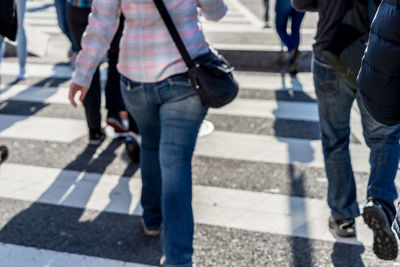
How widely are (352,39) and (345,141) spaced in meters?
0.67

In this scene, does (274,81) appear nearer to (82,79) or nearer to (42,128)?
(42,128)

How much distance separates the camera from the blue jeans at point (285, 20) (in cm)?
734

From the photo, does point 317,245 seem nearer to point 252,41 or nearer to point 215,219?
point 215,219

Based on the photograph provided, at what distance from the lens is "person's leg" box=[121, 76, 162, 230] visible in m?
2.85

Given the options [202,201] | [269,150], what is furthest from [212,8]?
[269,150]

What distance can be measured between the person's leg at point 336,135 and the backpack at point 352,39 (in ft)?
0.68

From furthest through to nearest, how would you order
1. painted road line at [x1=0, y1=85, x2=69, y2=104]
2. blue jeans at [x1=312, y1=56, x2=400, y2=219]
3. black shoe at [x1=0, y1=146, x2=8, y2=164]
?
Result: painted road line at [x1=0, y1=85, x2=69, y2=104], black shoe at [x1=0, y1=146, x2=8, y2=164], blue jeans at [x1=312, y1=56, x2=400, y2=219]

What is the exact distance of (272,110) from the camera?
6023mm

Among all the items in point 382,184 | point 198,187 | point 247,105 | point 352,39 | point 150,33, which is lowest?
point 247,105

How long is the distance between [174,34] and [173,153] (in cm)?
56

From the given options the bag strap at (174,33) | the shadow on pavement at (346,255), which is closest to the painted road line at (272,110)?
the shadow on pavement at (346,255)

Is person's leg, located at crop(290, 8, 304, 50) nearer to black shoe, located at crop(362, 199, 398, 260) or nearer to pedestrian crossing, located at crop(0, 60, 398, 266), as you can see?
pedestrian crossing, located at crop(0, 60, 398, 266)

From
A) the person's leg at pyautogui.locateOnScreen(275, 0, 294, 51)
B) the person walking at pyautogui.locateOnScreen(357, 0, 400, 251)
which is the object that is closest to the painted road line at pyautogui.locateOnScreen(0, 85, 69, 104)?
the person's leg at pyautogui.locateOnScreen(275, 0, 294, 51)

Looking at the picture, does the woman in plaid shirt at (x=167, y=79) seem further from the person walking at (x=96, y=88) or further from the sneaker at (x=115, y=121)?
the sneaker at (x=115, y=121)
